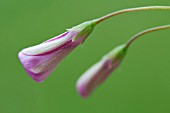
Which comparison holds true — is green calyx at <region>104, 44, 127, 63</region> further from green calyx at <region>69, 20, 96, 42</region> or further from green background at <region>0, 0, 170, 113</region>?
green background at <region>0, 0, 170, 113</region>

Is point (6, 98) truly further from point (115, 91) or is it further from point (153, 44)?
point (153, 44)

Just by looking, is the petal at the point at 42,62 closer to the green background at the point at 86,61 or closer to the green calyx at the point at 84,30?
the green calyx at the point at 84,30


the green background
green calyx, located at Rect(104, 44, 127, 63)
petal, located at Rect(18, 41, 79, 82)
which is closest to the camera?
green calyx, located at Rect(104, 44, 127, 63)

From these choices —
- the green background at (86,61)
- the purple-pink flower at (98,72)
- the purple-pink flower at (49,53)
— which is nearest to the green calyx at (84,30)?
the purple-pink flower at (49,53)

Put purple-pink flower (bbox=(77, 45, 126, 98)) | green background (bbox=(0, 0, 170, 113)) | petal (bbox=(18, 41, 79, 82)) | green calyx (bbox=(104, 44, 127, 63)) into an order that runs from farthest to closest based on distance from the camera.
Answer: green background (bbox=(0, 0, 170, 113)), petal (bbox=(18, 41, 79, 82)), green calyx (bbox=(104, 44, 127, 63)), purple-pink flower (bbox=(77, 45, 126, 98))

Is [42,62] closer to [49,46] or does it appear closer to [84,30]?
[49,46]

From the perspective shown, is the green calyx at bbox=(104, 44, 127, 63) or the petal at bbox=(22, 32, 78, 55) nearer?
the green calyx at bbox=(104, 44, 127, 63)

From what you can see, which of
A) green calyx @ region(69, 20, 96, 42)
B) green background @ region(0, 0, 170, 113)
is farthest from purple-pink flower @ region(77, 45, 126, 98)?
green background @ region(0, 0, 170, 113)
